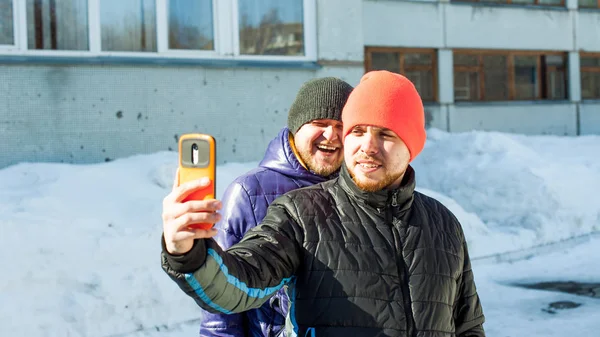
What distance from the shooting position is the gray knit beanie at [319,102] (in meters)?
3.03

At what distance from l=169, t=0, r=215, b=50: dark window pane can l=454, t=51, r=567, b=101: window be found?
350 inches

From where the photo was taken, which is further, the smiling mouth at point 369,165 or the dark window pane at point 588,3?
→ the dark window pane at point 588,3

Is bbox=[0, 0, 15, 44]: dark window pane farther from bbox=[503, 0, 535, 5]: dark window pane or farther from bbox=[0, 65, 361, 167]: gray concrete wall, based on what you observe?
bbox=[503, 0, 535, 5]: dark window pane

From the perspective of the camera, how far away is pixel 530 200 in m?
11.2

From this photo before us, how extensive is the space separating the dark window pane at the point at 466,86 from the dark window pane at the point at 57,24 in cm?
1063

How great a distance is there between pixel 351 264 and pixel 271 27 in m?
9.47

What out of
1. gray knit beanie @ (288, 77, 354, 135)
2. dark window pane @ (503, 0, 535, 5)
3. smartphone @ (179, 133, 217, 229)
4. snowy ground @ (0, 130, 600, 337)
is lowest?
snowy ground @ (0, 130, 600, 337)

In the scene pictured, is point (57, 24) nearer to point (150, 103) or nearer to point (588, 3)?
point (150, 103)

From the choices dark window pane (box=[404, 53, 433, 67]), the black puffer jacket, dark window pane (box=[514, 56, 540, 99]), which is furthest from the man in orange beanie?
dark window pane (box=[514, 56, 540, 99])

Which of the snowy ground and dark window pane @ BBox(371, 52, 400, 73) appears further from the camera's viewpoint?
dark window pane @ BBox(371, 52, 400, 73)

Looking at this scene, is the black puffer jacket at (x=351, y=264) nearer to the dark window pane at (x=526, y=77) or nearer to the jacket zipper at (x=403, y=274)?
the jacket zipper at (x=403, y=274)

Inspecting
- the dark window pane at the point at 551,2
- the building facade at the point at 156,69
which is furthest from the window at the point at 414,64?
the building facade at the point at 156,69

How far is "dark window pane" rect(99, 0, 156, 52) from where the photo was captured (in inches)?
393

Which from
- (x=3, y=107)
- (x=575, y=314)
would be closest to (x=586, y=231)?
(x=575, y=314)
